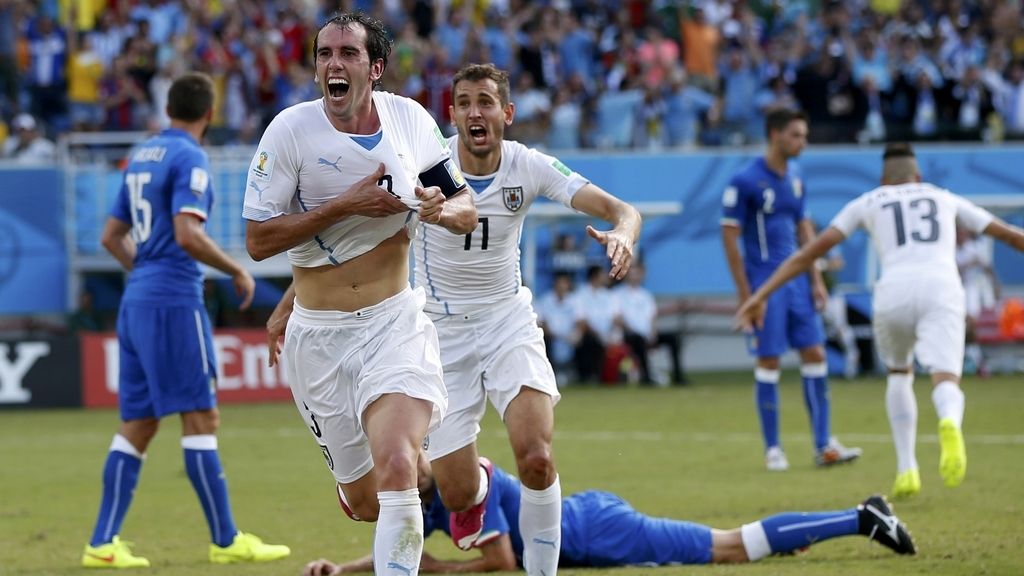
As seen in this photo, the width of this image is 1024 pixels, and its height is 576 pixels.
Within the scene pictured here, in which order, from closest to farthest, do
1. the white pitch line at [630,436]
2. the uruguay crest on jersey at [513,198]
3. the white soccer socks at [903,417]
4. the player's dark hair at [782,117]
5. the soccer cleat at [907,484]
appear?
the uruguay crest on jersey at [513,198], the soccer cleat at [907,484], the white soccer socks at [903,417], the player's dark hair at [782,117], the white pitch line at [630,436]

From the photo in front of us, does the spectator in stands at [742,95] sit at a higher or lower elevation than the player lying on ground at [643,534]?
higher

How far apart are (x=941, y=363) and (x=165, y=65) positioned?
48.2 ft

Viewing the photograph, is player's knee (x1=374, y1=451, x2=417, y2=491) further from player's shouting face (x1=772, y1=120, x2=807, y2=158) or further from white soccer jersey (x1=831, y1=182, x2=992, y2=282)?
player's shouting face (x1=772, y1=120, x2=807, y2=158)

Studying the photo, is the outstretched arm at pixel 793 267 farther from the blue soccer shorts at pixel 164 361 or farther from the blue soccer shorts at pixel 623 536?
the blue soccer shorts at pixel 164 361

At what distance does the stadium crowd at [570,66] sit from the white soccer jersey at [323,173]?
50.1 feet

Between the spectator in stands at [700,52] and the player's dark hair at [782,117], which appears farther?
the spectator in stands at [700,52]

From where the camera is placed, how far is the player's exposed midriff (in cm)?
646

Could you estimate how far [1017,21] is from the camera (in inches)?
1011

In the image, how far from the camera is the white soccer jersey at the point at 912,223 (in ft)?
33.4

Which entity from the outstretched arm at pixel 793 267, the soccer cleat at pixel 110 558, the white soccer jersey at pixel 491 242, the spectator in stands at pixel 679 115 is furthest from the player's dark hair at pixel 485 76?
the spectator in stands at pixel 679 115

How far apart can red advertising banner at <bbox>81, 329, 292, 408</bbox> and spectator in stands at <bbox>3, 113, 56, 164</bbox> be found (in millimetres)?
3469

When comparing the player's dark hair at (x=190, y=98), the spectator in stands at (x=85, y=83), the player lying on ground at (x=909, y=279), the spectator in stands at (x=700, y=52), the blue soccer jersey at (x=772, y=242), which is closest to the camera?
the player's dark hair at (x=190, y=98)

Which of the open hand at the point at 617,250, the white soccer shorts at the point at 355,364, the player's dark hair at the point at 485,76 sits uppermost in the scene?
the player's dark hair at the point at 485,76

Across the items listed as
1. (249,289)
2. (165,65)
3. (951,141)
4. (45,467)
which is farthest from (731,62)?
(249,289)
